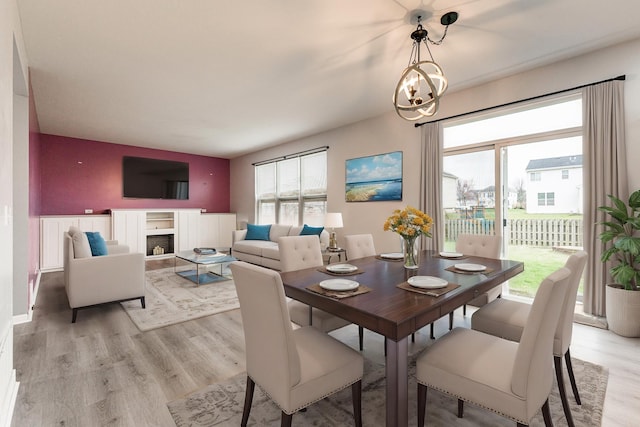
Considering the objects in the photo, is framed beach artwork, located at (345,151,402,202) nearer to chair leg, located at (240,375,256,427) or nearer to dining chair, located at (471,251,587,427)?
dining chair, located at (471,251,587,427)

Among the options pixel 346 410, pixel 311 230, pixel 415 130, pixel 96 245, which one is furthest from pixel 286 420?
pixel 311 230

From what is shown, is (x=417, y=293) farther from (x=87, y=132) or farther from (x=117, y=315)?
(x=87, y=132)

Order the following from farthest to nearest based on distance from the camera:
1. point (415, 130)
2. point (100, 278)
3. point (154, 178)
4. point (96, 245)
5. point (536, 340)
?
point (154, 178) → point (415, 130) → point (96, 245) → point (100, 278) → point (536, 340)

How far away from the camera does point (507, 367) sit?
136 centimetres

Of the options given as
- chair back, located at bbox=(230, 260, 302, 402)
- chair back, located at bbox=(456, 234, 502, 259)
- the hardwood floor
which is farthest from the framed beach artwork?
chair back, located at bbox=(230, 260, 302, 402)

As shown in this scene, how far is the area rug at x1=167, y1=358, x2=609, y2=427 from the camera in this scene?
166 centimetres

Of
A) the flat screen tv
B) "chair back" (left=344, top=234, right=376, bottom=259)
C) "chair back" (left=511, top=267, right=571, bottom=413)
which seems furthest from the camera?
the flat screen tv

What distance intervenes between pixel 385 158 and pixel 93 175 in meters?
6.20

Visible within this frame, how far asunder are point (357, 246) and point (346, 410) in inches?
61.6

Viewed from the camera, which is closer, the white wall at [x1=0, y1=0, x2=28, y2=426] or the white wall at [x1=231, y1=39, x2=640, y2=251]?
the white wall at [x1=0, y1=0, x2=28, y2=426]

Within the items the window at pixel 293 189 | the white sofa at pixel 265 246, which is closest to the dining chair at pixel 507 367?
the white sofa at pixel 265 246

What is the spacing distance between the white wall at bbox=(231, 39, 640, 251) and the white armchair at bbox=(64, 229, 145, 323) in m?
3.30

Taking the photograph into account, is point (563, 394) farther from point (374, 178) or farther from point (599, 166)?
point (374, 178)

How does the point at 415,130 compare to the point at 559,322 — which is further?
the point at 415,130
